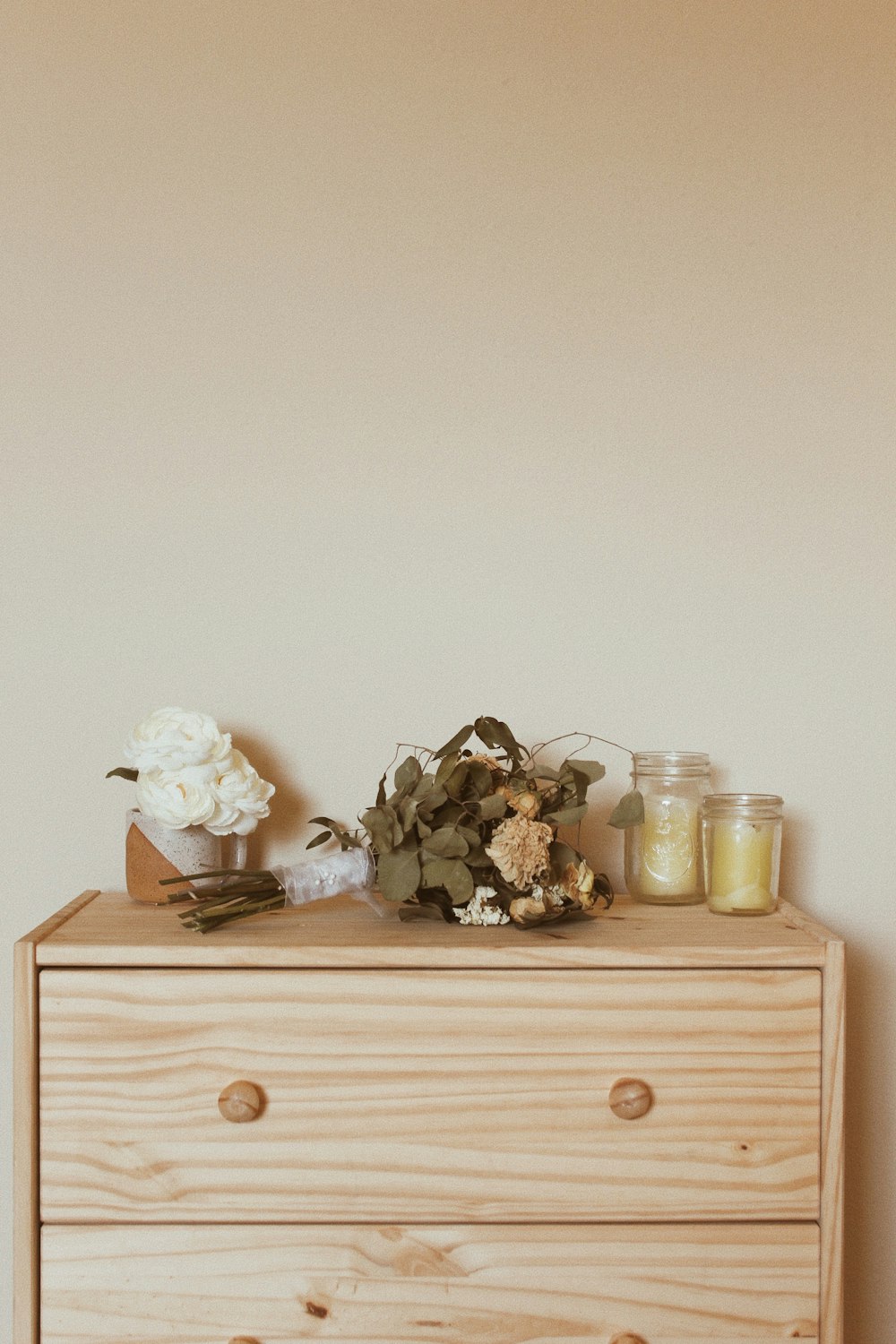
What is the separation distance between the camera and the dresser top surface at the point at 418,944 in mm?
1072

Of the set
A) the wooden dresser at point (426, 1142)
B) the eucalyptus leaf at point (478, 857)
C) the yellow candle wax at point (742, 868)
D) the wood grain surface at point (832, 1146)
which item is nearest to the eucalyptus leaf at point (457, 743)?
the eucalyptus leaf at point (478, 857)

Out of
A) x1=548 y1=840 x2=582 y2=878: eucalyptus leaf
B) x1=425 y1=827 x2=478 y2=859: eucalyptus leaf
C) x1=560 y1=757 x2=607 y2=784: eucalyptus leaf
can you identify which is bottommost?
x1=548 y1=840 x2=582 y2=878: eucalyptus leaf

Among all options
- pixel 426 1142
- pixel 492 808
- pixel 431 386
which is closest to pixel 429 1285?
pixel 426 1142

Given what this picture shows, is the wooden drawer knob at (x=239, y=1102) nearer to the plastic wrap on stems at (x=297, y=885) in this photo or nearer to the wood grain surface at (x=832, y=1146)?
the plastic wrap on stems at (x=297, y=885)

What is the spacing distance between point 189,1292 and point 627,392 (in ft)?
3.85

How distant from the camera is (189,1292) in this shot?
106 centimetres

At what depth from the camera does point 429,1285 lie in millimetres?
1072

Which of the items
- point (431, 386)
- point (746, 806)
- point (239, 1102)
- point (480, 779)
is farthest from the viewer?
point (431, 386)

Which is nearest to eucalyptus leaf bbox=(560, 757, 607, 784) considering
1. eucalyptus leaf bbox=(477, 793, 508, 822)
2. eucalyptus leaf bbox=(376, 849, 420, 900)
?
eucalyptus leaf bbox=(477, 793, 508, 822)

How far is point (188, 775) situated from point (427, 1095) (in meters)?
0.45

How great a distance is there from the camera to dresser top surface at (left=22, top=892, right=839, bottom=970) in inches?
42.2

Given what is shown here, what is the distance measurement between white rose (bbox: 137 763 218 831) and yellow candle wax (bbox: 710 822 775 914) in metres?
0.60

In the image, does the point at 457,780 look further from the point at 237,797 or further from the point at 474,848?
the point at 237,797

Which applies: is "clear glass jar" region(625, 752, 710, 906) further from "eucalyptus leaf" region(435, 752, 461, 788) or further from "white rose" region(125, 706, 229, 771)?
"white rose" region(125, 706, 229, 771)
